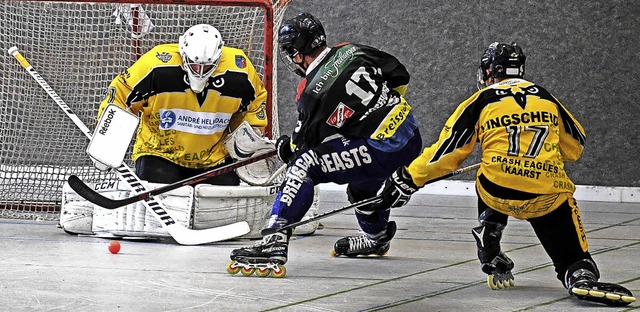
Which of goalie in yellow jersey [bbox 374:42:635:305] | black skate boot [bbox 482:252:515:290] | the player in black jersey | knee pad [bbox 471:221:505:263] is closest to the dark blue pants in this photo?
the player in black jersey

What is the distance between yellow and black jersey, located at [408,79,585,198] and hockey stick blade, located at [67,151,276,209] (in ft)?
4.39

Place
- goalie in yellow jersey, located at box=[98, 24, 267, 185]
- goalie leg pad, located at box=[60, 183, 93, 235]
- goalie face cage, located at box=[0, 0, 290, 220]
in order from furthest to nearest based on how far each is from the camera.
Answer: goalie face cage, located at box=[0, 0, 290, 220] → goalie leg pad, located at box=[60, 183, 93, 235] → goalie in yellow jersey, located at box=[98, 24, 267, 185]

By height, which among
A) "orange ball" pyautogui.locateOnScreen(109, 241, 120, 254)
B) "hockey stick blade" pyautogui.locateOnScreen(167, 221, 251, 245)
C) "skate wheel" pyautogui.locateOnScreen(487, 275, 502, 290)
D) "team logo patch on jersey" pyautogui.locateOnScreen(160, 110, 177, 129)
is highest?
"team logo patch on jersey" pyautogui.locateOnScreen(160, 110, 177, 129)

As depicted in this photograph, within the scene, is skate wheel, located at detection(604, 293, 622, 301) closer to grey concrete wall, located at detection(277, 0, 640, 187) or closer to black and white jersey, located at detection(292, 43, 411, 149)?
black and white jersey, located at detection(292, 43, 411, 149)

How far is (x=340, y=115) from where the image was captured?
425 cm

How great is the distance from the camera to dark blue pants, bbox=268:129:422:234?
4109 millimetres

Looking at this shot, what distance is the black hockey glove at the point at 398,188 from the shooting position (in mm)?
3773

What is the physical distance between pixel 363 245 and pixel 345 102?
746 millimetres

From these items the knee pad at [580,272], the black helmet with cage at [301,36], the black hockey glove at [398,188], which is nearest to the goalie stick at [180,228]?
the black helmet with cage at [301,36]

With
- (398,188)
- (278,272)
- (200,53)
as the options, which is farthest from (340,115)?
(200,53)

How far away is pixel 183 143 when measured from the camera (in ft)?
17.4

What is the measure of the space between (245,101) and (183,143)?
37 cm

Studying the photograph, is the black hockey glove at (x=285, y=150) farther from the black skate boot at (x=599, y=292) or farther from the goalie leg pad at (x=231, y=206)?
the black skate boot at (x=599, y=292)

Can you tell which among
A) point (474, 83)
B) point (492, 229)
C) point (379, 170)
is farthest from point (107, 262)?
point (474, 83)
